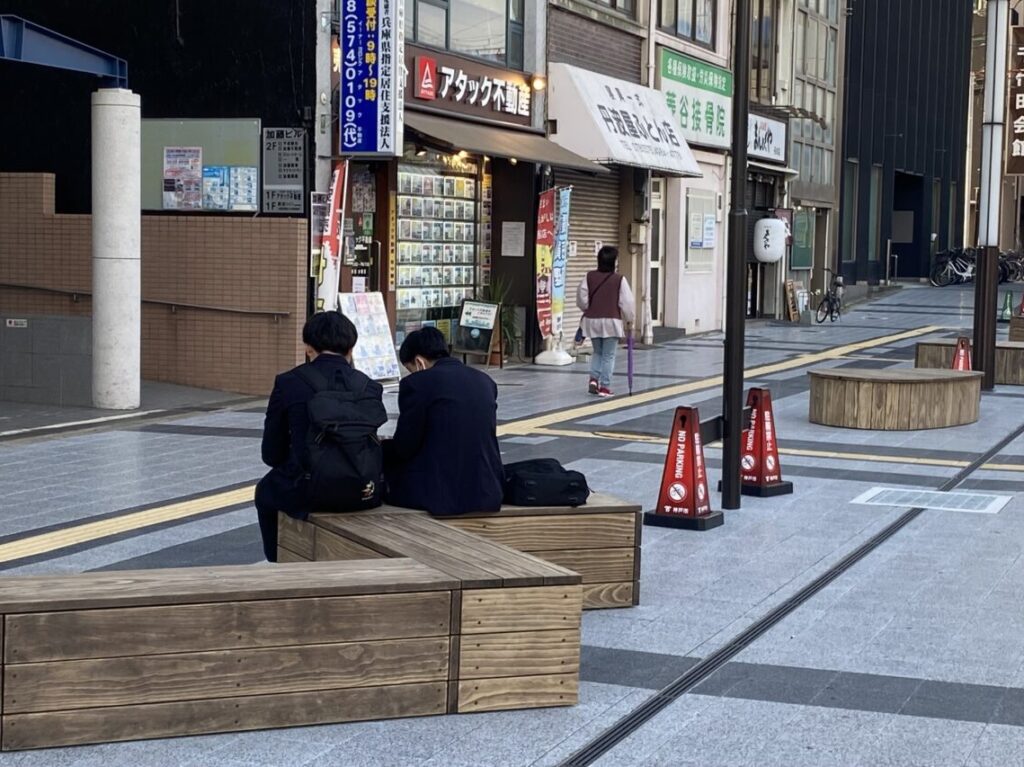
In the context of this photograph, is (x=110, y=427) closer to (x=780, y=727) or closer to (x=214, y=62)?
(x=214, y=62)

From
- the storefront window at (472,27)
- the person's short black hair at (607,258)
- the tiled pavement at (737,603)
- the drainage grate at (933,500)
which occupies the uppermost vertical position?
the storefront window at (472,27)

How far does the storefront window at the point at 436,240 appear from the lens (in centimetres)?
1930

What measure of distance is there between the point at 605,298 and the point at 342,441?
10.8 m

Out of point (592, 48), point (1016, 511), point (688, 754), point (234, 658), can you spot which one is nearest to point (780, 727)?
point (688, 754)

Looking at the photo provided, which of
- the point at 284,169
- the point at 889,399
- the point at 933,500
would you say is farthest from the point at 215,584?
the point at 284,169

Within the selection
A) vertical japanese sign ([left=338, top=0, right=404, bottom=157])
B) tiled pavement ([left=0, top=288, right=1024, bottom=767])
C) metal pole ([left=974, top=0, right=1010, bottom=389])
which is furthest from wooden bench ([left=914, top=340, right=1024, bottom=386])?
vertical japanese sign ([left=338, top=0, right=404, bottom=157])

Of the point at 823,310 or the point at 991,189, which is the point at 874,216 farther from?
the point at 991,189

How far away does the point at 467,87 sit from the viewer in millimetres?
19922

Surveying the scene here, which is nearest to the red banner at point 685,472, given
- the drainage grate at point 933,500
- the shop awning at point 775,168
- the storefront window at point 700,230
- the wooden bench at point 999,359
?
the drainage grate at point 933,500

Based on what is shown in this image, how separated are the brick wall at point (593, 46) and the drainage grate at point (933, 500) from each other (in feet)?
41.2

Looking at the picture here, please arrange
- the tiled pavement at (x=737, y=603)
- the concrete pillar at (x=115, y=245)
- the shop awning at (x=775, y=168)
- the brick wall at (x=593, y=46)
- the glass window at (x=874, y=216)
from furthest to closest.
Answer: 1. the glass window at (x=874, y=216)
2. the shop awning at (x=775, y=168)
3. the brick wall at (x=593, y=46)
4. the concrete pillar at (x=115, y=245)
5. the tiled pavement at (x=737, y=603)

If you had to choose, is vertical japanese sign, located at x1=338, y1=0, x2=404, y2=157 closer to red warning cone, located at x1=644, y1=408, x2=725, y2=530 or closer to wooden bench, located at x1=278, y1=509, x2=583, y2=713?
red warning cone, located at x1=644, y1=408, x2=725, y2=530

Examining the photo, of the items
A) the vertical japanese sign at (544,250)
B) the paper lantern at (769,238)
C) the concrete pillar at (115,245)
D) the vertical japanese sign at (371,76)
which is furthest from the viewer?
the paper lantern at (769,238)

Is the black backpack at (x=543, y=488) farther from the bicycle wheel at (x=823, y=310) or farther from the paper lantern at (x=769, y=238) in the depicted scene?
the bicycle wheel at (x=823, y=310)
